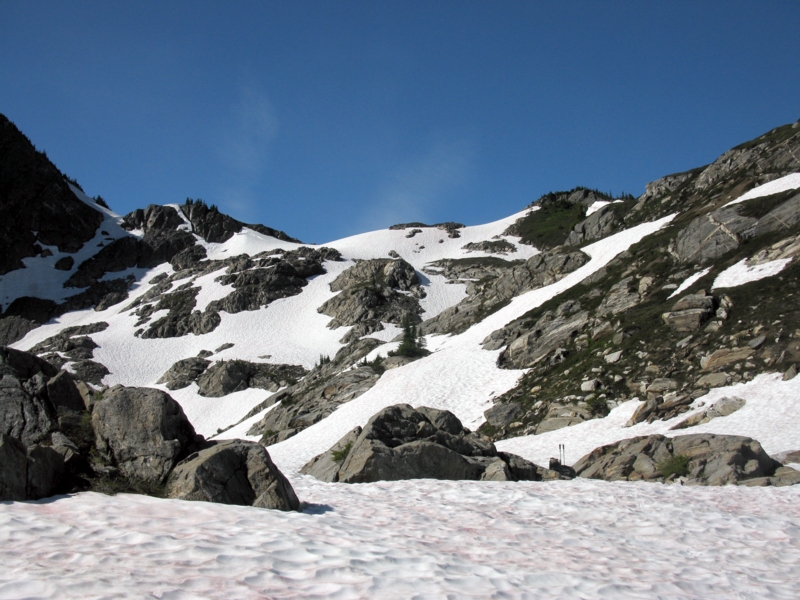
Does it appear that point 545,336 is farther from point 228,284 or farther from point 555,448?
point 228,284

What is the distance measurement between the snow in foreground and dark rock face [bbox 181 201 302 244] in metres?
127

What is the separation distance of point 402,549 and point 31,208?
145 m

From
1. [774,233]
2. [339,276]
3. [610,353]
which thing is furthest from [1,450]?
[339,276]

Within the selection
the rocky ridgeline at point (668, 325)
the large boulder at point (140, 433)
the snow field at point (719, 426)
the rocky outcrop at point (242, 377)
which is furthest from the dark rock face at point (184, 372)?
the large boulder at point (140, 433)

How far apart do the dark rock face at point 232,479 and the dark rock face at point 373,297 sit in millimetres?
59981

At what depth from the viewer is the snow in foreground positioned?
5574mm

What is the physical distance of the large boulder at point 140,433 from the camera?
9.93m

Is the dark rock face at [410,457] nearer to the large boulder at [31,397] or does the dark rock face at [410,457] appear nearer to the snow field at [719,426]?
the snow field at [719,426]

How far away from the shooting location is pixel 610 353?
26.7m

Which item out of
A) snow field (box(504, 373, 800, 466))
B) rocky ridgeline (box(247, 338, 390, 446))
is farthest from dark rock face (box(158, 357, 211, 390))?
snow field (box(504, 373, 800, 466))

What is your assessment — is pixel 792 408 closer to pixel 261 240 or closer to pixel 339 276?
pixel 339 276

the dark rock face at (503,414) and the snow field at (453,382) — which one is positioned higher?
the snow field at (453,382)

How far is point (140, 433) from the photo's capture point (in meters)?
10.3

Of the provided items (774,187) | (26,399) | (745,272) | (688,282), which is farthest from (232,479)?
(774,187)
